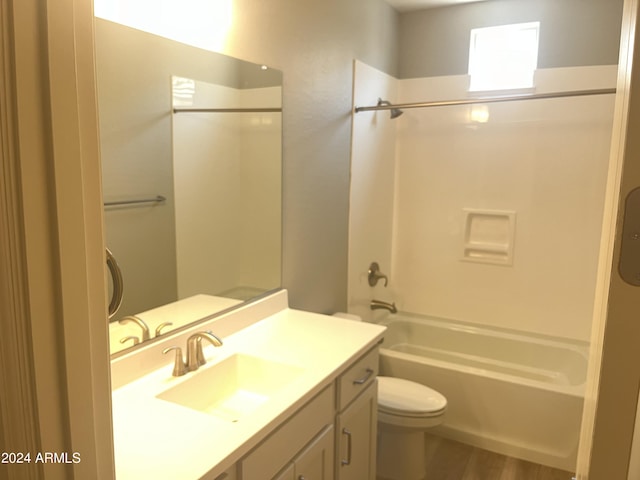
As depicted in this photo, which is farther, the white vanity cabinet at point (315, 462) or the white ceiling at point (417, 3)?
the white ceiling at point (417, 3)

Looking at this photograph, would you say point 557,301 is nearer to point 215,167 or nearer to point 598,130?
point 598,130

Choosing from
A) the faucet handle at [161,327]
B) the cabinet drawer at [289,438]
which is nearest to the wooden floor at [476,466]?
the cabinet drawer at [289,438]

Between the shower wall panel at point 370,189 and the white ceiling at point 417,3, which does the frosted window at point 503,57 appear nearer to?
the white ceiling at point 417,3

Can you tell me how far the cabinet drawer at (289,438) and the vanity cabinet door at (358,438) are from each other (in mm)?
135

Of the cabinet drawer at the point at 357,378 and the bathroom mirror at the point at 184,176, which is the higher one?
the bathroom mirror at the point at 184,176

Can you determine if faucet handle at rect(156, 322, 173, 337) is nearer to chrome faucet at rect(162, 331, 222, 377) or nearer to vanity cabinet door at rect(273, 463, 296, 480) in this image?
chrome faucet at rect(162, 331, 222, 377)

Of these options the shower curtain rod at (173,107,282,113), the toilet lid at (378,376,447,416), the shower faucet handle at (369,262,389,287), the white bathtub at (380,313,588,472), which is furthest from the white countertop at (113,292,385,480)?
the shower faucet handle at (369,262,389,287)

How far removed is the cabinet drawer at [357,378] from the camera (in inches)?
66.1

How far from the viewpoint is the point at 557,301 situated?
10.2ft

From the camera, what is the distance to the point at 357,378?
5.87 feet

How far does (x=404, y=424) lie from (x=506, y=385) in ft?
2.19

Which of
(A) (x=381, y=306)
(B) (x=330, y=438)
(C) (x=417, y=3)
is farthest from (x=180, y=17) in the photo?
(A) (x=381, y=306)

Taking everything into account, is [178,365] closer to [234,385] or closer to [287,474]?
[234,385]

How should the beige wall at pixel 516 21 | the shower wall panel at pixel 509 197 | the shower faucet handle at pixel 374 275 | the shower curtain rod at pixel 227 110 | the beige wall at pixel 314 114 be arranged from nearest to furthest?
the shower curtain rod at pixel 227 110 → the beige wall at pixel 314 114 → the beige wall at pixel 516 21 → the shower wall panel at pixel 509 197 → the shower faucet handle at pixel 374 275
